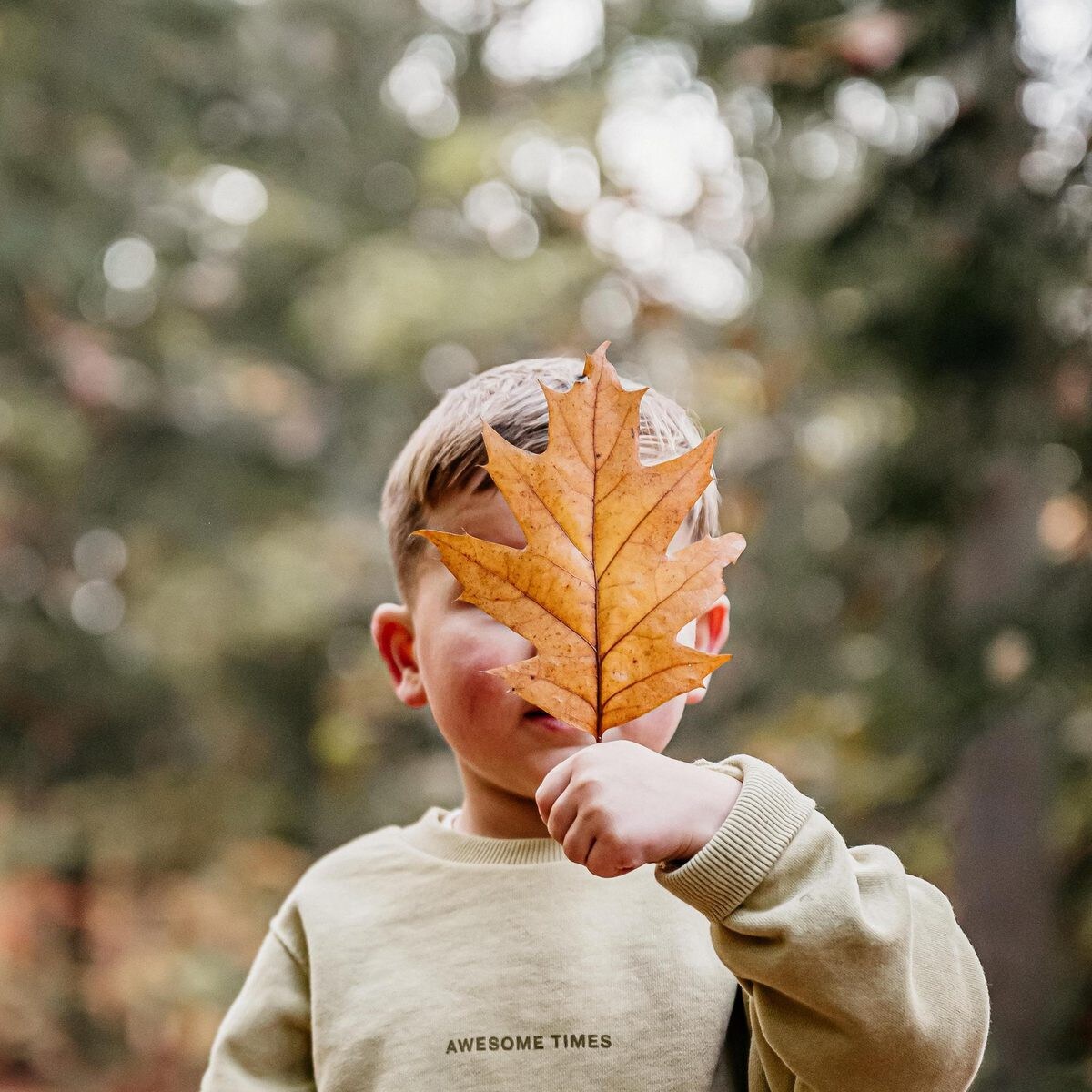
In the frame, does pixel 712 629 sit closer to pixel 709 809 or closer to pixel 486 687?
pixel 486 687

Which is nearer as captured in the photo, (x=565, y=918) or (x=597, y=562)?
(x=597, y=562)

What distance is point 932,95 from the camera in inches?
152

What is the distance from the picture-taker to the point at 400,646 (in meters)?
1.49

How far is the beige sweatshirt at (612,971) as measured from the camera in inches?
40.4

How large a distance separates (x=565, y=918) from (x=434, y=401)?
20.9ft

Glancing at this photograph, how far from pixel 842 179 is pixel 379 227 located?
4.15 metres

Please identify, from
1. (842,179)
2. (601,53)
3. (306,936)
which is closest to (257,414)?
(601,53)

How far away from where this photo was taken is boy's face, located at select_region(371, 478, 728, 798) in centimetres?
123

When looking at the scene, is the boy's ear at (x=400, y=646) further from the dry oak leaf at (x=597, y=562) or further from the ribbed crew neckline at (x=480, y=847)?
the dry oak leaf at (x=597, y=562)

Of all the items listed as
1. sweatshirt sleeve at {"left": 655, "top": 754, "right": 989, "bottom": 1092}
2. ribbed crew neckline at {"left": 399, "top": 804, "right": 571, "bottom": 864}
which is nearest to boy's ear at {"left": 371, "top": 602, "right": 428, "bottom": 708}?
ribbed crew neckline at {"left": 399, "top": 804, "right": 571, "bottom": 864}

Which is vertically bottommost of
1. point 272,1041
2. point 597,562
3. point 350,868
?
point 272,1041

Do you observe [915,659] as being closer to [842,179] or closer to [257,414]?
[842,179]

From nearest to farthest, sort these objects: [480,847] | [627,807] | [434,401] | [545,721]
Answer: [627,807], [545,721], [480,847], [434,401]

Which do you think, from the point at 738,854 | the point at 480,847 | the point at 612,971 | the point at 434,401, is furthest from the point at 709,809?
the point at 434,401
